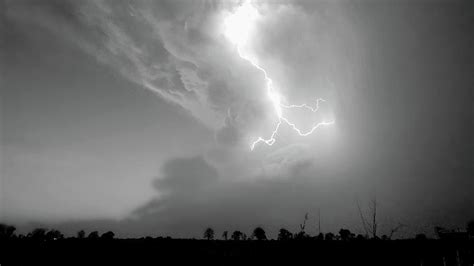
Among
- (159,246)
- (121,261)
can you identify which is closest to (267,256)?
(159,246)

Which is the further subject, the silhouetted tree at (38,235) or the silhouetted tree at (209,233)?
the silhouetted tree at (209,233)

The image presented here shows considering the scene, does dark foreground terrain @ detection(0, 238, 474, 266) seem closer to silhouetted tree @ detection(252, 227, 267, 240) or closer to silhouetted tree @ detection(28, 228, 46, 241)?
silhouetted tree @ detection(28, 228, 46, 241)

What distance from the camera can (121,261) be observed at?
1535 inches

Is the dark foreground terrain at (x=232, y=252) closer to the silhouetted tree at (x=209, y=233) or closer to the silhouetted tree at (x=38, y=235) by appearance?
the silhouetted tree at (x=38, y=235)

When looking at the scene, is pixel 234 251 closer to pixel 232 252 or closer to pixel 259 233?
pixel 232 252

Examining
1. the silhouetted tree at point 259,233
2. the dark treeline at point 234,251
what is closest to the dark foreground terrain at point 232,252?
the dark treeline at point 234,251

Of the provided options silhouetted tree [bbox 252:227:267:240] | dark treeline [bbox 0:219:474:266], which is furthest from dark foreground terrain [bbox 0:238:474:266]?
silhouetted tree [bbox 252:227:267:240]

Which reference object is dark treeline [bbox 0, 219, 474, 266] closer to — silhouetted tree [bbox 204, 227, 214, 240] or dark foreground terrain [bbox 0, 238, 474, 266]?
dark foreground terrain [bbox 0, 238, 474, 266]

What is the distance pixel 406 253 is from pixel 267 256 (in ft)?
57.9

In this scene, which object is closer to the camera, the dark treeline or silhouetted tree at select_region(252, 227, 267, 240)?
the dark treeline

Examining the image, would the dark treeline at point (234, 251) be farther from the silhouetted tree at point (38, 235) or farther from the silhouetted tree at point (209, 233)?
the silhouetted tree at point (209, 233)

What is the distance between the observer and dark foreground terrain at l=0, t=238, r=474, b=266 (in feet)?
128

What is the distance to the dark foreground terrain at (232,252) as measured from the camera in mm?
39125

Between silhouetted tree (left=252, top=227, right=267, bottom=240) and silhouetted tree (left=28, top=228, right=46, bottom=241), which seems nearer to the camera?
silhouetted tree (left=28, top=228, right=46, bottom=241)
